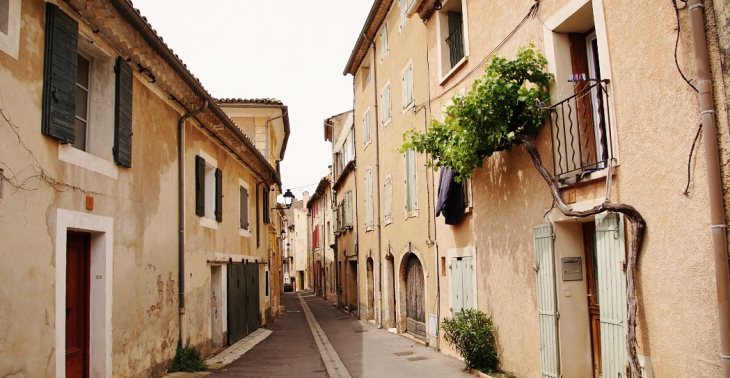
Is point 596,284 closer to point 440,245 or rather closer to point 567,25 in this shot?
point 567,25

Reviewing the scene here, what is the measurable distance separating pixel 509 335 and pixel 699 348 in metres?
3.87

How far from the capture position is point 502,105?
779 centimetres

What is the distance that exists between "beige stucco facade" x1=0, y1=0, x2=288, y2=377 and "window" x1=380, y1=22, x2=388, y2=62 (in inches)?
272

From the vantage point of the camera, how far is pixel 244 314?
51.3ft

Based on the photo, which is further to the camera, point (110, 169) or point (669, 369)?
point (110, 169)

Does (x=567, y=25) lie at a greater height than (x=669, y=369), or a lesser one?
greater

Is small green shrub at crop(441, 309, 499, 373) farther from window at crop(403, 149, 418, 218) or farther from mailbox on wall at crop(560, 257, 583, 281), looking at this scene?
window at crop(403, 149, 418, 218)

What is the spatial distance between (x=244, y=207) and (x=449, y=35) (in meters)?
7.83

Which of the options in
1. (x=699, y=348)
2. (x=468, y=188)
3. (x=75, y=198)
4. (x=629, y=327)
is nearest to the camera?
(x=699, y=348)

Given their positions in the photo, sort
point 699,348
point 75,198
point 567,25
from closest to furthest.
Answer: point 699,348 < point 75,198 < point 567,25

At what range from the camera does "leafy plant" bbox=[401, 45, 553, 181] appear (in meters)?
7.70

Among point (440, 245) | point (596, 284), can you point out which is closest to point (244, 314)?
point (440, 245)

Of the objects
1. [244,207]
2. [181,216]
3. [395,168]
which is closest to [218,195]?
[181,216]

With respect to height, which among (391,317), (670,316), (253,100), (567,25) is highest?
(253,100)
